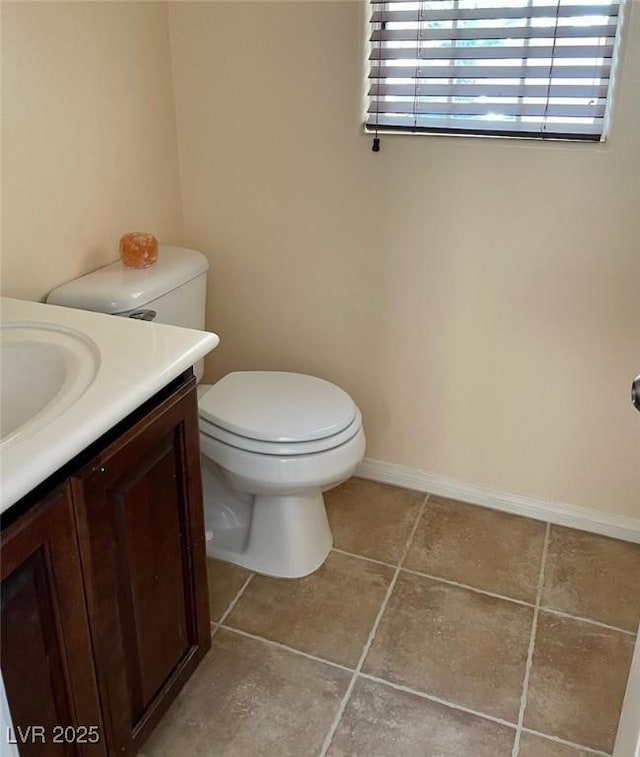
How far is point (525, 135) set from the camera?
73.7 inches

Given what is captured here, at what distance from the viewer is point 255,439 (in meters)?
1.84

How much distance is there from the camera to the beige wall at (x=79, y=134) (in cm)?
163

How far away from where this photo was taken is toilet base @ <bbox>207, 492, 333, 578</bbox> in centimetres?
199

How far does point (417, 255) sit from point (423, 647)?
3.38 feet

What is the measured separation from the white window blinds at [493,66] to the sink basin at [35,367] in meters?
1.07

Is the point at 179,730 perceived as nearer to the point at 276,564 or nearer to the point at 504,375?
the point at 276,564

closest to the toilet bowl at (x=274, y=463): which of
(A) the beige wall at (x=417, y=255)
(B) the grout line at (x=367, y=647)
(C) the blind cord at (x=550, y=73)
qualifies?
(B) the grout line at (x=367, y=647)

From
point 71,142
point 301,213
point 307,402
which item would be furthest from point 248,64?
point 307,402

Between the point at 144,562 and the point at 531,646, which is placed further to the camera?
the point at 531,646

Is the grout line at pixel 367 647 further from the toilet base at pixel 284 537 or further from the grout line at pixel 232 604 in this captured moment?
the grout line at pixel 232 604

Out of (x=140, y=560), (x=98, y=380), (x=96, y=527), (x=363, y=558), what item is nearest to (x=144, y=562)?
(x=140, y=560)

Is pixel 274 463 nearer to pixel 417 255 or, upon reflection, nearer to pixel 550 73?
pixel 417 255

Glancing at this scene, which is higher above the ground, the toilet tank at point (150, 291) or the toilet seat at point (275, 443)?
the toilet tank at point (150, 291)

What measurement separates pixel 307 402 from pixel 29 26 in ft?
3.51
